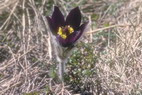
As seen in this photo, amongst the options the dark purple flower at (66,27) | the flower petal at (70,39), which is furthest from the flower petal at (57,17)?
the flower petal at (70,39)

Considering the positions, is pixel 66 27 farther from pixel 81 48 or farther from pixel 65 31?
pixel 81 48

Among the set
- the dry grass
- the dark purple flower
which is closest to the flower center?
the dark purple flower

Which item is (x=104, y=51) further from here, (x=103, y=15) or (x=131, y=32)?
(x=103, y=15)

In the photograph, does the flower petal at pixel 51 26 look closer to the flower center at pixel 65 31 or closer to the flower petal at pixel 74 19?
the flower center at pixel 65 31

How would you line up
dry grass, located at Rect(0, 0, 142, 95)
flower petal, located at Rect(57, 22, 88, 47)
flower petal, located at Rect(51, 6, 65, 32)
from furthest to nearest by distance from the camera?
dry grass, located at Rect(0, 0, 142, 95) < flower petal, located at Rect(51, 6, 65, 32) < flower petal, located at Rect(57, 22, 88, 47)

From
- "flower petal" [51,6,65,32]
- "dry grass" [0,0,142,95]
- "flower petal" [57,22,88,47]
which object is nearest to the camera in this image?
"flower petal" [57,22,88,47]

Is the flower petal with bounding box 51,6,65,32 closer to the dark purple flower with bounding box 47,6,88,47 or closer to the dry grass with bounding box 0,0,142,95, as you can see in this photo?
the dark purple flower with bounding box 47,6,88,47

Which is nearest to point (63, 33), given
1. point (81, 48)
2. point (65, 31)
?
point (65, 31)
